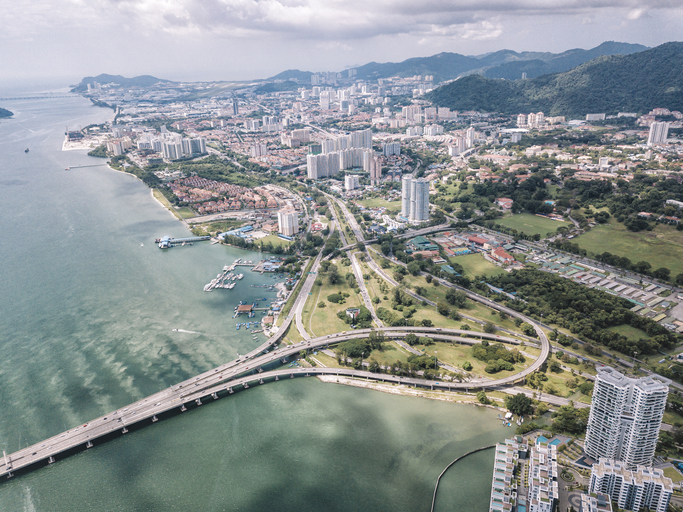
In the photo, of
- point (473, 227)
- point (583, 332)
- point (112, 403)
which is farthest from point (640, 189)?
point (112, 403)

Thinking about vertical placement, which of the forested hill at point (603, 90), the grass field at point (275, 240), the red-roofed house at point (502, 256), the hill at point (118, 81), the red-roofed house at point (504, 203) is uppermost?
the hill at point (118, 81)

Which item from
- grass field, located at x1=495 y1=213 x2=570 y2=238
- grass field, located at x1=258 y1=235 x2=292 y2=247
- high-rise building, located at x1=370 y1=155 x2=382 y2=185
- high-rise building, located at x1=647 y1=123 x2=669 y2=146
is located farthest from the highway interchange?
high-rise building, located at x1=647 y1=123 x2=669 y2=146

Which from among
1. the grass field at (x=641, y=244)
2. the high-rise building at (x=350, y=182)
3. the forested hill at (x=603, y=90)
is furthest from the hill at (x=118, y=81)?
the grass field at (x=641, y=244)

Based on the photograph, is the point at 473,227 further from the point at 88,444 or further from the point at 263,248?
the point at 88,444

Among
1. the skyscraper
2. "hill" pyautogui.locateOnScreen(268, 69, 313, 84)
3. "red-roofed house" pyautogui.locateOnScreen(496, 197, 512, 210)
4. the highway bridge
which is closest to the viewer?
the highway bridge

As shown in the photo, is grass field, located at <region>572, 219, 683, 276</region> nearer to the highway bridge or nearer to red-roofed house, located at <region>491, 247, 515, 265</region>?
red-roofed house, located at <region>491, 247, 515, 265</region>

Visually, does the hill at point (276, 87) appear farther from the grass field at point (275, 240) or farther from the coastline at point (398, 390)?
the coastline at point (398, 390)
